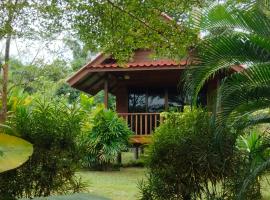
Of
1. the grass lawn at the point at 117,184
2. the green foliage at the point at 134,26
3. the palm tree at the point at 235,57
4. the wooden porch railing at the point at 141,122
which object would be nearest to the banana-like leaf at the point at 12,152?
the green foliage at the point at 134,26

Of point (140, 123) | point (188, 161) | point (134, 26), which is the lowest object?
point (188, 161)

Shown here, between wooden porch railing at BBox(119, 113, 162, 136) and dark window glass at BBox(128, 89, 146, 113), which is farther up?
dark window glass at BBox(128, 89, 146, 113)

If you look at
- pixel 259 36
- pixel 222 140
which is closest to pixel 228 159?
pixel 222 140

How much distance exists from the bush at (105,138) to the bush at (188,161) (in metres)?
6.90

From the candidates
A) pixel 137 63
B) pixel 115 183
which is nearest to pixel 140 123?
pixel 137 63

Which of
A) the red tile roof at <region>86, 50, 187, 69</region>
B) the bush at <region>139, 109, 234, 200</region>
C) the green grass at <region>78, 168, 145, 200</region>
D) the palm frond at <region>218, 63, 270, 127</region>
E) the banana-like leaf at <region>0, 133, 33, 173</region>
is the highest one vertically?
the red tile roof at <region>86, 50, 187, 69</region>

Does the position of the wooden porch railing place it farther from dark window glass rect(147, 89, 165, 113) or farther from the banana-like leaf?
the banana-like leaf

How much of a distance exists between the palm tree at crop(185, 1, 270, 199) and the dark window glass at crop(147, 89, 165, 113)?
34.4 ft

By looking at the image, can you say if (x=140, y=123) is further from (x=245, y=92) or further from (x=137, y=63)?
(x=245, y=92)

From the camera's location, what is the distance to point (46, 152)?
5734 mm

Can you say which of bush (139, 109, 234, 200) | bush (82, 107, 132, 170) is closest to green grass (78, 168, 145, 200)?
bush (82, 107, 132, 170)

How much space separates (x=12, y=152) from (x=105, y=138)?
10664 mm

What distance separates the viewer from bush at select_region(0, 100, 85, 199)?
5.62 meters

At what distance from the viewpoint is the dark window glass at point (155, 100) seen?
16125mm
